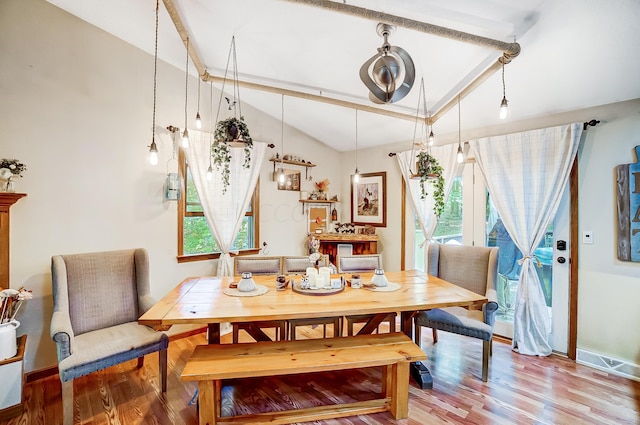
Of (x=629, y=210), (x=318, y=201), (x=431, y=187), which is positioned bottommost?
(x=629, y=210)

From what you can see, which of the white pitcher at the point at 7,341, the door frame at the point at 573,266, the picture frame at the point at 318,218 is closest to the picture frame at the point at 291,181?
the picture frame at the point at 318,218

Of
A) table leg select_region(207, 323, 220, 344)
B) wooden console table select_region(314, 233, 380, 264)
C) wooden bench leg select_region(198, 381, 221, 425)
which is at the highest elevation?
wooden console table select_region(314, 233, 380, 264)

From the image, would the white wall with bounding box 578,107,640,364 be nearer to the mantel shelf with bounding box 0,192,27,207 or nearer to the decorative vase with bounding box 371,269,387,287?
the decorative vase with bounding box 371,269,387,287

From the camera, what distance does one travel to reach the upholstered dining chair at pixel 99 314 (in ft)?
5.90

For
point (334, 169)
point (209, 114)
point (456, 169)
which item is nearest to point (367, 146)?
point (334, 169)

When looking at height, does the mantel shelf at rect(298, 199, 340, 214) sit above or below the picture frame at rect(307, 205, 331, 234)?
above

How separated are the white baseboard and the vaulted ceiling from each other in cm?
234

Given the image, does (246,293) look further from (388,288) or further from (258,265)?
(388,288)

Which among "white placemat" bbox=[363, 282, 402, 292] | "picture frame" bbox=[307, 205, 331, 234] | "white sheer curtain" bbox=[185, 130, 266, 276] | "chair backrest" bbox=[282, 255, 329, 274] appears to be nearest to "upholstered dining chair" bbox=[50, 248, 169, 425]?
"white sheer curtain" bbox=[185, 130, 266, 276]

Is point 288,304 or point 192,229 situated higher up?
point 192,229

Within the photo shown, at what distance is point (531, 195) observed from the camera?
9.39 ft

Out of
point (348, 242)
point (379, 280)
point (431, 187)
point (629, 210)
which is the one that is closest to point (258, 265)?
point (379, 280)

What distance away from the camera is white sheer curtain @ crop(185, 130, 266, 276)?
3.21m

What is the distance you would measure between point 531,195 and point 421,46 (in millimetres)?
1956
